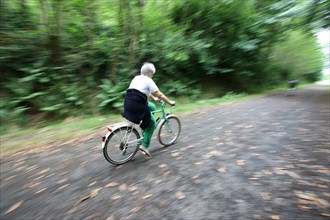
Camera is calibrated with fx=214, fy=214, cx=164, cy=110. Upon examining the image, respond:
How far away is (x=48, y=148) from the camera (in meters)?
5.67

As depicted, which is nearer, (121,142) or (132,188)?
(132,188)

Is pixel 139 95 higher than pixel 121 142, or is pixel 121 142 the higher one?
pixel 139 95

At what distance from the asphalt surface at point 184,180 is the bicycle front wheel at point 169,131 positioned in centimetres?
24

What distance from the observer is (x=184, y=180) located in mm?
3650

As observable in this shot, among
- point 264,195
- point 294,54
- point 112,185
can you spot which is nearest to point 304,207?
point 264,195

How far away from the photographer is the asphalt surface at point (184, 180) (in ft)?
9.52

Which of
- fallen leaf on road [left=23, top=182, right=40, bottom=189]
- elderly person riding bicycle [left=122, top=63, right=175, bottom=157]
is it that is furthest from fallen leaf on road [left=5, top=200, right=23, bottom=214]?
elderly person riding bicycle [left=122, top=63, right=175, bottom=157]

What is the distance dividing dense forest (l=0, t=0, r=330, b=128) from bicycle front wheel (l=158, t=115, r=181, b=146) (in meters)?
4.10

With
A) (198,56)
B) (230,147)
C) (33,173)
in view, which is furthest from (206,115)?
(33,173)

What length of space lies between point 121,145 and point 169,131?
1464 millimetres

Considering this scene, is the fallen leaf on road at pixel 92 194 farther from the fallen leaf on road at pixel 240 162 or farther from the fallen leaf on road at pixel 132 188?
the fallen leaf on road at pixel 240 162

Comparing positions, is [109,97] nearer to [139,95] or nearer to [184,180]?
[139,95]

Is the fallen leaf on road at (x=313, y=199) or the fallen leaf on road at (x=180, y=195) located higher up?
the fallen leaf on road at (x=180, y=195)

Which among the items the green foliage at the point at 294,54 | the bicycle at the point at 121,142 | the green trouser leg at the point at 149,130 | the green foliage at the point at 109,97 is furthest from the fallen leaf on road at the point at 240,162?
the green foliage at the point at 294,54
